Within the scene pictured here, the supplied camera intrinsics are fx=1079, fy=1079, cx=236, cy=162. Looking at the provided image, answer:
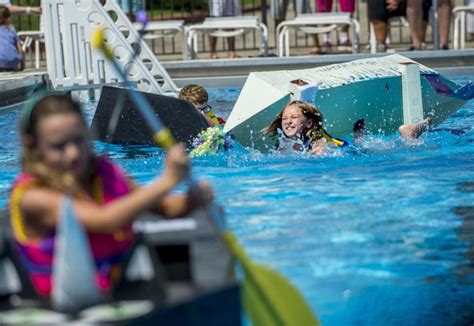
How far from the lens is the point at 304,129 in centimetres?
789

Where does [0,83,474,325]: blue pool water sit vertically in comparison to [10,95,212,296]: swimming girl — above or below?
below

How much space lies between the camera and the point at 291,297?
12.4ft

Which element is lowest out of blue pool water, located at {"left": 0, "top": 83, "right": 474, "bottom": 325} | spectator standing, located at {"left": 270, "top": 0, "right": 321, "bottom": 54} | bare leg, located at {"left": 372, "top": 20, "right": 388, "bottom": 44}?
blue pool water, located at {"left": 0, "top": 83, "right": 474, "bottom": 325}

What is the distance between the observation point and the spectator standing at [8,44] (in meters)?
13.3

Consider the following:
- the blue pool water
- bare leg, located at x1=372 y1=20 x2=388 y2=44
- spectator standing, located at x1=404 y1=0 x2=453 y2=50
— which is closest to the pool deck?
spectator standing, located at x1=404 y1=0 x2=453 y2=50

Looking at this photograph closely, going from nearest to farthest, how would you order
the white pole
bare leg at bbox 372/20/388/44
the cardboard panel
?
1. the cardboard panel
2. the white pole
3. bare leg at bbox 372/20/388/44

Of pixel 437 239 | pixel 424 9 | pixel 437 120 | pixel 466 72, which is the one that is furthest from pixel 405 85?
pixel 424 9

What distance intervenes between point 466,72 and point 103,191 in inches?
419

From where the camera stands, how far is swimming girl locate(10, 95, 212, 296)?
3348mm

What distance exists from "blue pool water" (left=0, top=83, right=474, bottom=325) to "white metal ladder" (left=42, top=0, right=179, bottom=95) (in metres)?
2.47

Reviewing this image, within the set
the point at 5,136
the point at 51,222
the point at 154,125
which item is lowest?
the point at 5,136

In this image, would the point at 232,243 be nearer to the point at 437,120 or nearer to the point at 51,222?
the point at 51,222

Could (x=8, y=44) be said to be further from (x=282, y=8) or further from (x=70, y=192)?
(x=70, y=192)

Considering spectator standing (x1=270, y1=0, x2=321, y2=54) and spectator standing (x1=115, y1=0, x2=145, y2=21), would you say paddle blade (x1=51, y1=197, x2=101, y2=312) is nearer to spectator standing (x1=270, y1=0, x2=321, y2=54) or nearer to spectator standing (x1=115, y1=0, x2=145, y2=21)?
spectator standing (x1=115, y1=0, x2=145, y2=21)
